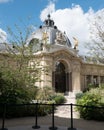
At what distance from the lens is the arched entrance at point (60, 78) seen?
30.0 metres

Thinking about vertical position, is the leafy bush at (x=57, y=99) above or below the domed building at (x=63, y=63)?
below

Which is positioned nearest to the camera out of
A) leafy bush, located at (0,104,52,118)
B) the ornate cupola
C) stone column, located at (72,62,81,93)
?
leafy bush, located at (0,104,52,118)

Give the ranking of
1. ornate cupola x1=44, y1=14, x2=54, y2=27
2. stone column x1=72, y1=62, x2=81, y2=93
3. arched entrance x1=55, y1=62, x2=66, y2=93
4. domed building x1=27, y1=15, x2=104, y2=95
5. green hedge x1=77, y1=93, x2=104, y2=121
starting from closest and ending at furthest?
1. green hedge x1=77, y1=93, x2=104, y2=121
2. domed building x1=27, y1=15, x2=104, y2=95
3. stone column x1=72, y1=62, x2=81, y2=93
4. arched entrance x1=55, y1=62, x2=66, y2=93
5. ornate cupola x1=44, y1=14, x2=54, y2=27

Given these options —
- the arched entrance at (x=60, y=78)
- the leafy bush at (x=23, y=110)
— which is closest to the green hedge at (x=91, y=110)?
the leafy bush at (x=23, y=110)

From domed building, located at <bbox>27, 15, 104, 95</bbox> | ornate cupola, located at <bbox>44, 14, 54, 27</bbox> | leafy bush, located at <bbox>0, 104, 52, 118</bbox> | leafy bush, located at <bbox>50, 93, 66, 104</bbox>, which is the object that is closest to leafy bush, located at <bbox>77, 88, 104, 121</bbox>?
leafy bush, located at <bbox>0, 104, 52, 118</bbox>

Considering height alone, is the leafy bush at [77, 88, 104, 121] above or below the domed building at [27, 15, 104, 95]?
below

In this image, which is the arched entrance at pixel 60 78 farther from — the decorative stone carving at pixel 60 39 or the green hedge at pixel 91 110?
the green hedge at pixel 91 110

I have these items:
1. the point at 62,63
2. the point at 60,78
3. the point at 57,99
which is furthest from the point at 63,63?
the point at 57,99

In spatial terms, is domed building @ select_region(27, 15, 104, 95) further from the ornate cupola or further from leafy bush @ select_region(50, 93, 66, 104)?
leafy bush @ select_region(50, 93, 66, 104)

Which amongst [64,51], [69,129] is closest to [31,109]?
[69,129]

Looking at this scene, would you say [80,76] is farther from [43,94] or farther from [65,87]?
[43,94]

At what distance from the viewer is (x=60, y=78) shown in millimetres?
30781

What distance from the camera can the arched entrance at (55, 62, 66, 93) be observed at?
29989 millimetres

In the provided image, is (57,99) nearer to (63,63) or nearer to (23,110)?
(23,110)
